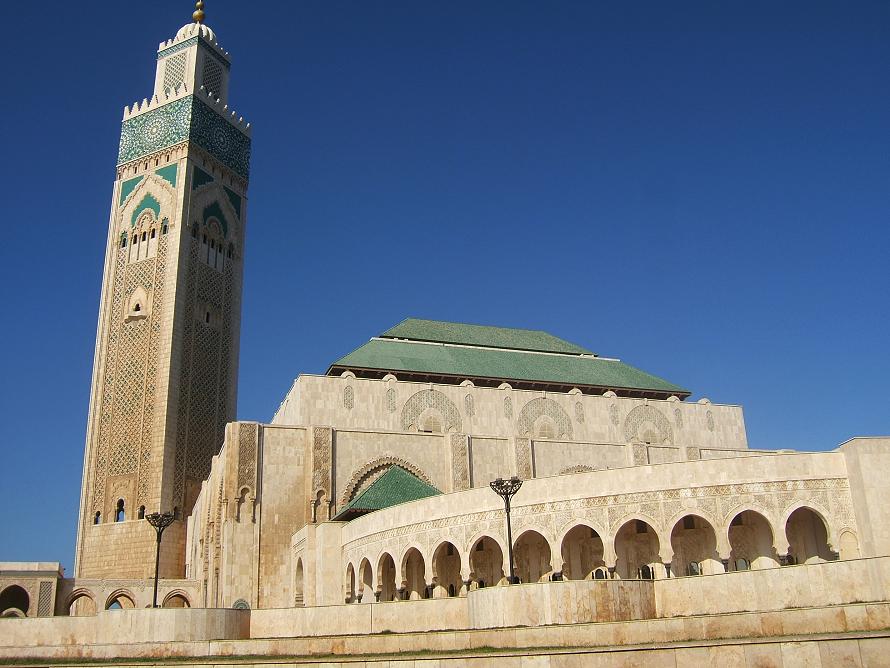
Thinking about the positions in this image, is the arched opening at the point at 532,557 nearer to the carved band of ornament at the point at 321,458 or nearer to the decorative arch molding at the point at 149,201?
the carved band of ornament at the point at 321,458

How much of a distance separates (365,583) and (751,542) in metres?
11.8

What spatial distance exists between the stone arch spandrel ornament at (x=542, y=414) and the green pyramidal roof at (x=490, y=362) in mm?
1394

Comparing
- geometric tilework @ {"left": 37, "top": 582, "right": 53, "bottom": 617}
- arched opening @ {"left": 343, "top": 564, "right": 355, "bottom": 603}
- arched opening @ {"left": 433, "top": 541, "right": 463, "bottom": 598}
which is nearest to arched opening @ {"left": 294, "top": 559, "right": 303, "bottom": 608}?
arched opening @ {"left": 343, "top": 564, "right": 355, "bottom": 603}

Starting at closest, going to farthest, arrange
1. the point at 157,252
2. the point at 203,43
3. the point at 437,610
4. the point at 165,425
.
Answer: the point at 437,610 < the point at 165,425 < the point at 157,252 < the point at 203,43

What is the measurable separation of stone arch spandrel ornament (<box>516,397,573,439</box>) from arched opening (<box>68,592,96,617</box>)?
16910mm

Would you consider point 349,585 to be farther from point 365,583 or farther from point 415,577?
point 415,577

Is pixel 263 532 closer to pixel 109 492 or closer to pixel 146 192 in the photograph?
pixel 109 492

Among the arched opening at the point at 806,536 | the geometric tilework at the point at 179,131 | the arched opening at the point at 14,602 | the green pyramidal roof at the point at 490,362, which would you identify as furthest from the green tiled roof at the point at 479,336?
the arched opening at the point at 806,536

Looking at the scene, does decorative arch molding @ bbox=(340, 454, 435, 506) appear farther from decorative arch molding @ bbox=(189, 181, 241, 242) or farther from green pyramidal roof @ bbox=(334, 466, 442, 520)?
decorative arch molding @ bbox=(189, 181, 241, 242)

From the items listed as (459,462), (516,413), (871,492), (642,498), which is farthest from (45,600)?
(871,492)

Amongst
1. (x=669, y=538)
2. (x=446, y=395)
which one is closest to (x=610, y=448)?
(x=446, y=395)

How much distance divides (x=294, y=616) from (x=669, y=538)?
8.81m

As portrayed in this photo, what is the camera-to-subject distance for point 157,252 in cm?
3944

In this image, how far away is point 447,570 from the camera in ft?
82.7
